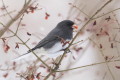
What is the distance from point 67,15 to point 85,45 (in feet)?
0.82

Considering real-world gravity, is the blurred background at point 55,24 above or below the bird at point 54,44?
above

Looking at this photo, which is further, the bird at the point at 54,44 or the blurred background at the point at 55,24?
the blurred background at the point at 55,24

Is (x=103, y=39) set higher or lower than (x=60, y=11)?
lower

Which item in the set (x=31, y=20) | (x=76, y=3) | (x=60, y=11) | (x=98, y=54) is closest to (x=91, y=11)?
(x=76, y=3)

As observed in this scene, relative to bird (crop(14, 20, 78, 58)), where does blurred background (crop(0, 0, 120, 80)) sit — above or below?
above

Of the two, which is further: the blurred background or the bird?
the blurred background

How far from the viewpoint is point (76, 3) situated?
1561 millimetres

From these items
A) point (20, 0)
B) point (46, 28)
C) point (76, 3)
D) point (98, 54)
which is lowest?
point (98, 54)

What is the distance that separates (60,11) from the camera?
1531 mm

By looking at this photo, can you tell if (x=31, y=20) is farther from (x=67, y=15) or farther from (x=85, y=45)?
(x=85, y=45)

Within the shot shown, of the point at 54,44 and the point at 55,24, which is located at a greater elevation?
the point at 55,24

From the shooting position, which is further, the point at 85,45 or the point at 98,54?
the point at 98,54

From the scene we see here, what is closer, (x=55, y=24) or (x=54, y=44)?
(x=54, y=44)

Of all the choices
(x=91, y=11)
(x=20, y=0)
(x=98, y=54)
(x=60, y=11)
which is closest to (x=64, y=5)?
(x=60, y=11)
